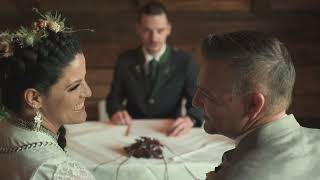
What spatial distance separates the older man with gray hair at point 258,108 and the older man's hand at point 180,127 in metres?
1.25

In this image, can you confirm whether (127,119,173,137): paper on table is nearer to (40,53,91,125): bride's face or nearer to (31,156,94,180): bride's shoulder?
(40,53,91,125): bride's face

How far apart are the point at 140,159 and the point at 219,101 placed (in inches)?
39.4

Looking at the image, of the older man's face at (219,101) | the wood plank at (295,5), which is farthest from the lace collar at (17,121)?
the wood plank at (295,5)

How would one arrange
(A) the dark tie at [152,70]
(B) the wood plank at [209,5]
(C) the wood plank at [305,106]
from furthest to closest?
(C) the wood plank at [305,106]
(B) the wood plank at [209,5]
(A) the dark tie at [152,70]

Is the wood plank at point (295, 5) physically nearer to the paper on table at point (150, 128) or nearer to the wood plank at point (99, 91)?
the wood plank at point (99, 91)

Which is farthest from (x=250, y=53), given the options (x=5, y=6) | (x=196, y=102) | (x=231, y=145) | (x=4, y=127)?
(x=5, y=6)

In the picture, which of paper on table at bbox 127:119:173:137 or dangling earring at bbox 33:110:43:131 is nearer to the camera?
dangling earring at bbox 33:110:43:131

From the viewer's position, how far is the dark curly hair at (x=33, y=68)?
60.2 inches

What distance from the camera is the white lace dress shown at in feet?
4.69

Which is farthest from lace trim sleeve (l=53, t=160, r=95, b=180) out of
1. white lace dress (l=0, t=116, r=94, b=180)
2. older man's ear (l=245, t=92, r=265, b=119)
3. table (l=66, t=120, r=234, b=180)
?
table (l=66, t=120, r=234, b=180)

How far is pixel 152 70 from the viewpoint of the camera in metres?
3.36

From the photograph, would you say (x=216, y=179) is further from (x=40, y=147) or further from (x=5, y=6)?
(x=5, y=6)

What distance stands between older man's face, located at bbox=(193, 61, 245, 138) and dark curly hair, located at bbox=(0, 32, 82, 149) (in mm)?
458

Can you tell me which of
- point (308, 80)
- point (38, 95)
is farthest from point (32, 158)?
point (308, 80)
